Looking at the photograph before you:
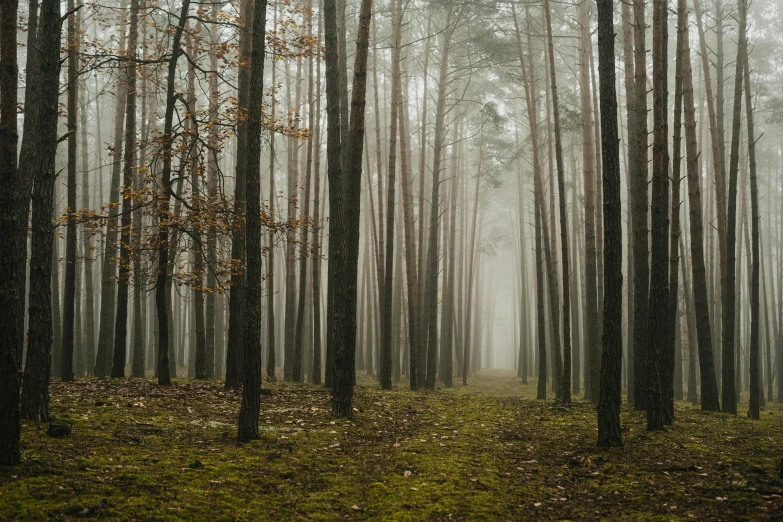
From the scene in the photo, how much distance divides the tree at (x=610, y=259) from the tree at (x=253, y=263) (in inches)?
164

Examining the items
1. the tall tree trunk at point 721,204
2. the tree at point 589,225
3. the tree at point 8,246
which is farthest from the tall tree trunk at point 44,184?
the tall tree trunk at point 721,204

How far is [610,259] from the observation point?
7027 millimetres

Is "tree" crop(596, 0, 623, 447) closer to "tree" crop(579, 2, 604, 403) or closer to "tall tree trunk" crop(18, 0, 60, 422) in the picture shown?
"tall tree trunk" crop(18, 0, 60, 422)

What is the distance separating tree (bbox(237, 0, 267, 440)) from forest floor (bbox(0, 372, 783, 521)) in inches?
15.4

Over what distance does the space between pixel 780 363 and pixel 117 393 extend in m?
22.6

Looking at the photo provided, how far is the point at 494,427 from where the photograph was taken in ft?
29.1

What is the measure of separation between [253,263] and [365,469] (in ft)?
8.55

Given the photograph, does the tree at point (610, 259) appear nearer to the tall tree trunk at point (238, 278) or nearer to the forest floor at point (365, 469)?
the forest floor at point (365, 469)

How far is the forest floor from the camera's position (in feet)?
14.3

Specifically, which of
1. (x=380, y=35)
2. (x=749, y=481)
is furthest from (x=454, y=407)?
(x=380, y=35)

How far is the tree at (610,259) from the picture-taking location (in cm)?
700

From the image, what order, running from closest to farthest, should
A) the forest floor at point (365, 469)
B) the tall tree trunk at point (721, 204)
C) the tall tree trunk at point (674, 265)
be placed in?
the forest floor at point (365, 469)
the tall tree trunk at point (674, 265)
the tall tree trunk at point (721, 204)

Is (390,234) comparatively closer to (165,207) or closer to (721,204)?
Result: (165,207)

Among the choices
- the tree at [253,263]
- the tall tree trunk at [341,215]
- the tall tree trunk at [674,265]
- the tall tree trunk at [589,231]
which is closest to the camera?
the tree at [253,263]
